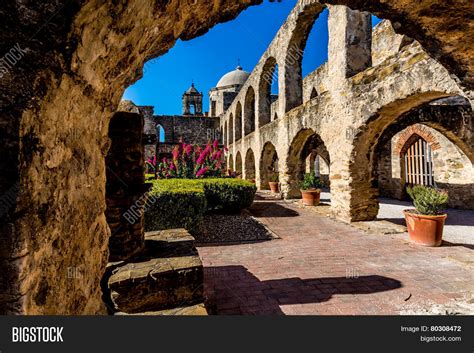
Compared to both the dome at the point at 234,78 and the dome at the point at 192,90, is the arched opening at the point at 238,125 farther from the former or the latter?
the dome at the point at 234,78

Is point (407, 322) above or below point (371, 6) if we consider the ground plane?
below

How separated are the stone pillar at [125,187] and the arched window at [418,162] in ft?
37.7

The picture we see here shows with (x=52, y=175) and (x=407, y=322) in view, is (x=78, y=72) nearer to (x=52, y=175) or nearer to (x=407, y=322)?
(x=52, y=175)

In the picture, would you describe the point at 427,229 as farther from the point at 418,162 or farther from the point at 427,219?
the point at 418,162

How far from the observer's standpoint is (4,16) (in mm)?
865

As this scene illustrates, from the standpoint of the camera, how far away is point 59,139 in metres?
1.05

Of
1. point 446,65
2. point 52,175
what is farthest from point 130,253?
point 446,65

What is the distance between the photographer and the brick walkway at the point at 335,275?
8.53 ft

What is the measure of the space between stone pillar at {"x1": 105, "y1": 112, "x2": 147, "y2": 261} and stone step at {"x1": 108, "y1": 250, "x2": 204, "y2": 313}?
1.09 ft

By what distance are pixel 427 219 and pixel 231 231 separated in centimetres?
367

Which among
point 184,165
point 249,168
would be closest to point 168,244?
point 184,165

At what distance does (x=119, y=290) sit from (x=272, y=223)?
500cm

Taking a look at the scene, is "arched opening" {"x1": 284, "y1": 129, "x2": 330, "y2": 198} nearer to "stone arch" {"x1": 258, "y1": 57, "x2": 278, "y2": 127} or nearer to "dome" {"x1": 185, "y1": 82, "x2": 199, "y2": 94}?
"stone arch" {"x1": 258, "y1": 57, "x2": 278, "y2": 127}

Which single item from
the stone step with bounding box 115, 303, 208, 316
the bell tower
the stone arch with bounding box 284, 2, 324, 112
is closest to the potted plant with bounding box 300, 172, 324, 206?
the stone arch with bounding box 284, 2, 324, 112
